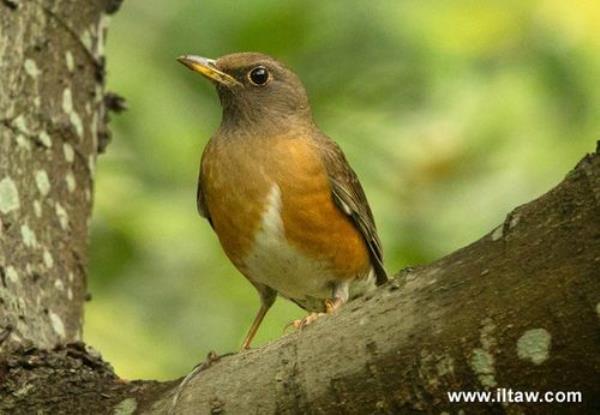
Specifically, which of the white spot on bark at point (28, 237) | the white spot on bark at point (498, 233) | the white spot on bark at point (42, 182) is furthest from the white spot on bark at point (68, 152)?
the white spot on bark at point (498, 233)

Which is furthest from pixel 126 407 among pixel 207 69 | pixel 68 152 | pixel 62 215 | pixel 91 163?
pixel 207 69

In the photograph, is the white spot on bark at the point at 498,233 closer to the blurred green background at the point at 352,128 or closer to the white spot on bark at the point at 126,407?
the white spot on bark at the point at 126,407

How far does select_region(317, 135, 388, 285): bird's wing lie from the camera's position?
5395mm

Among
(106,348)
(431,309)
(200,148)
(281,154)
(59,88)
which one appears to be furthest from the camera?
(106,348)

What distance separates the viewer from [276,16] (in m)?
6.42

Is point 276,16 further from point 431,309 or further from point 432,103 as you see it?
point 431,309

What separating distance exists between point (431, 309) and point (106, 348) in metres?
4.75

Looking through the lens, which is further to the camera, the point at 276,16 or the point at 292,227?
the point at 276,16

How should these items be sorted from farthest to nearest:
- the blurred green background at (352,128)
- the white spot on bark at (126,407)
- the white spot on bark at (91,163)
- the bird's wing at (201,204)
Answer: the blurred green background at (352,128), the bird's wing at (201,204), the white spot on bark at (91,163), the white spot on bark at (126,407)

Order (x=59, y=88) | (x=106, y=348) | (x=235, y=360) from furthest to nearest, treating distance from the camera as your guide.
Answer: (x=106, y=348), (x=59, y=88), (x=235, y=360)

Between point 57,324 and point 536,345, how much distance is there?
2.44 meters

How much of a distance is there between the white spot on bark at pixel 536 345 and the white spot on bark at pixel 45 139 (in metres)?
2.78

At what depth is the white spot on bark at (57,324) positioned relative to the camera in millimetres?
4477

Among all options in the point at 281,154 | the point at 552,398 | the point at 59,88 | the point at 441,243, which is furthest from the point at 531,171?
the point at 552,398
